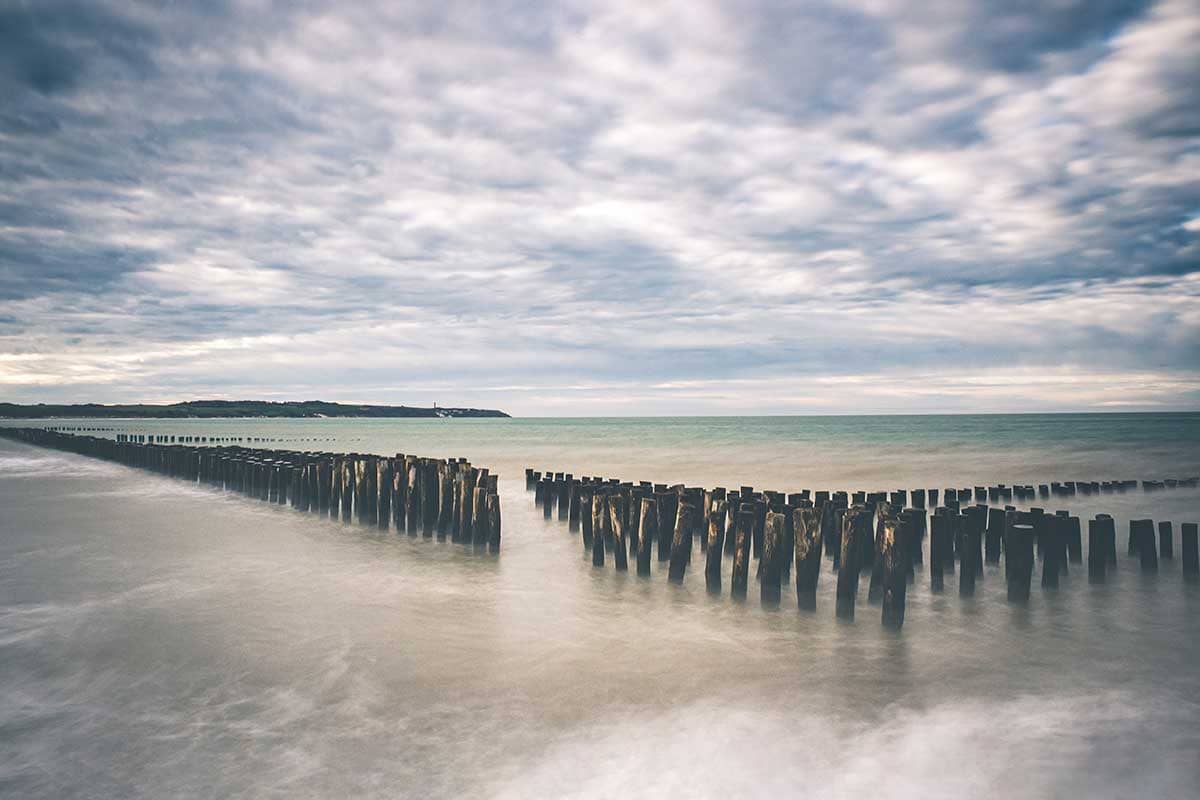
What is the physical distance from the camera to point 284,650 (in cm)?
582

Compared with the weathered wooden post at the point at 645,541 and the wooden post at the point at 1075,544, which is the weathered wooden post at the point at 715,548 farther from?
the wooden post at the point at 1075,544

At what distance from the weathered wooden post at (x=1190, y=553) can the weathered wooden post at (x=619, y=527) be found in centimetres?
633

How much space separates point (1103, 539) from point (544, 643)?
6704 millimetres

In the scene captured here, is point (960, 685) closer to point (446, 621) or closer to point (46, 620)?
point (446, 621)

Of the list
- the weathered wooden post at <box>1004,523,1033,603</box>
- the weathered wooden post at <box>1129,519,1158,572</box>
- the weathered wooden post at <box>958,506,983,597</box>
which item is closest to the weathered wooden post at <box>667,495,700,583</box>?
the weathered wooden post at <box>958,506,983,597</box>

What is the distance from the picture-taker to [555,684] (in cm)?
511

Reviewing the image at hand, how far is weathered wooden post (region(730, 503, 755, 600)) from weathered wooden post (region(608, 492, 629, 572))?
4.66ft

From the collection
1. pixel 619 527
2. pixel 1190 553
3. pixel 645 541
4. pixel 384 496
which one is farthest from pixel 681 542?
pixel 384 496

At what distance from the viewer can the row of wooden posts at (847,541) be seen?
690 cm

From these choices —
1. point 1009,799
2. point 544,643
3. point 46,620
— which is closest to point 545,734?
point 544,643

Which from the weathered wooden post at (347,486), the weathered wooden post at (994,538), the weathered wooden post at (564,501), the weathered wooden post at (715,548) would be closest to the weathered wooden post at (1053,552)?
the weathered wooden post at (994,538)

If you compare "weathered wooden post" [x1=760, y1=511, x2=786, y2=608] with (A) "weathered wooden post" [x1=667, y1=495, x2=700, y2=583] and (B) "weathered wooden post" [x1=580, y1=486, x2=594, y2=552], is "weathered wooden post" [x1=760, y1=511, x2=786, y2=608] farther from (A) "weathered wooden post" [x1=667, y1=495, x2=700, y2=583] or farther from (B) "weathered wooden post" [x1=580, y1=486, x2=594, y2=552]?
(B) "weathered wooden post" [x1=580, y1=486, x2=594, y2=552]

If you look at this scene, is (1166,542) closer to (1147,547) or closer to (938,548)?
(1147,547)

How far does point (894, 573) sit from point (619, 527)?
334 cm
